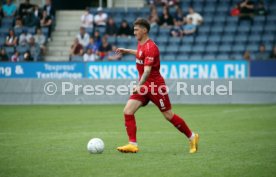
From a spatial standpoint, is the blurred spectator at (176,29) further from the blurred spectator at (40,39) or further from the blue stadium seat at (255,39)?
the blurred spectator at (40,39)

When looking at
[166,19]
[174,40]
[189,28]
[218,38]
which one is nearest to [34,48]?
[166,19]

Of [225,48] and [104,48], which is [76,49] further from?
[225,48]

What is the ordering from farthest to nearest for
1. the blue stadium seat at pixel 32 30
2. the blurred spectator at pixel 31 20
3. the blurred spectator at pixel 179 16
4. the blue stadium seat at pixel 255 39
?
1. the blurred spectator at pixel 31 20
2. the blue stadium seat at pixel 32 30
3. the blurred spectator at pixel 179 16
4. the blue stadium seat at pixel 255 39

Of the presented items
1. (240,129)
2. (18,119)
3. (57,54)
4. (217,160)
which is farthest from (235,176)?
(57,54)

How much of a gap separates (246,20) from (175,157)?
62.1 ft

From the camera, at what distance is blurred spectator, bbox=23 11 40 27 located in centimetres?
2956

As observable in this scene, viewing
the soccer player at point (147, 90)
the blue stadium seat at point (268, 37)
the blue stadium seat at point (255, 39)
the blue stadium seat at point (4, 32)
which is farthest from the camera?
the blue stadium seat at point (4, 32)

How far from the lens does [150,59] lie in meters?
9.95

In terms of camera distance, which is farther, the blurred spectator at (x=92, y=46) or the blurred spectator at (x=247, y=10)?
the blurred spectator at (x=247, y=10)

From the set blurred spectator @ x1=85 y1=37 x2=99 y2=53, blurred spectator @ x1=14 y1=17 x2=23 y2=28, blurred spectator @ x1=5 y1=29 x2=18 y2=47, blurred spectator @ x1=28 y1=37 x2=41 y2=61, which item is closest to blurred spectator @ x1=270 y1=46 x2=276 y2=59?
blurred spectator @ x1=85 y1=37 x2=99 y2=53

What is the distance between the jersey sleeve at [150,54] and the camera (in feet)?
32.6

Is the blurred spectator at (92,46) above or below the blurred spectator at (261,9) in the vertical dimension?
below

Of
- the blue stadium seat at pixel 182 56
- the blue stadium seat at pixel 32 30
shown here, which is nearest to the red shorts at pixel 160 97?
the blue stadium seat at pixel 182 56

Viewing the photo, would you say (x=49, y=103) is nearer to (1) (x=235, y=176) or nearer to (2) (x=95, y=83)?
(2) (x=95, y=83)
